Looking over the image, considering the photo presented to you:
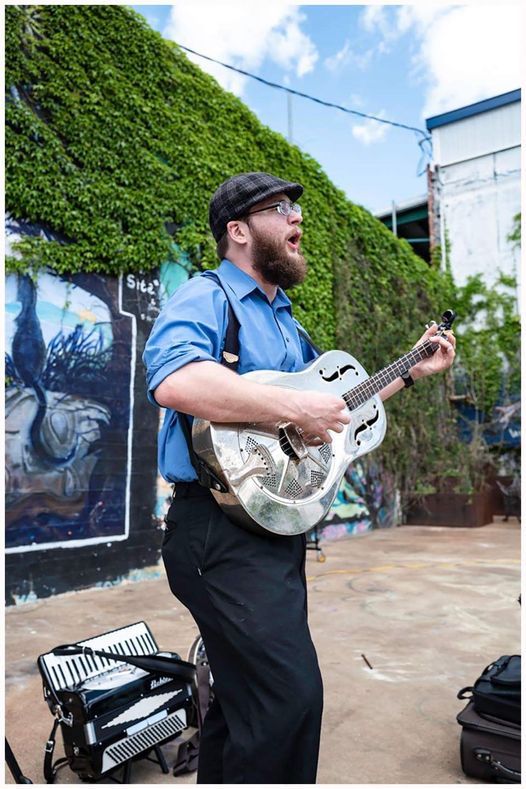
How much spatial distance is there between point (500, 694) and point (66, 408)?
461 centimetres

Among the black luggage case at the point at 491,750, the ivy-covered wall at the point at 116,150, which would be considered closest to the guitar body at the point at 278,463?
the black luggage case at the point at 491,750

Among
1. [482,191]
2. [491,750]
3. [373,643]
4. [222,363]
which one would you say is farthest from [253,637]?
[482,191]

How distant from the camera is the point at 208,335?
5.74 ft

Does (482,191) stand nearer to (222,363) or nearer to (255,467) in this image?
(222,363)

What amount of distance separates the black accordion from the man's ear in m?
1.77

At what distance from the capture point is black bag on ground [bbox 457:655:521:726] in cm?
253

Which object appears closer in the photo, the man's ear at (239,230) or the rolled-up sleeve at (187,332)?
the rolled-up sleeve at (187,332)

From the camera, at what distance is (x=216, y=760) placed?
6.21ft

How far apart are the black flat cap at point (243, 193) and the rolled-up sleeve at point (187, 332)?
296 mm

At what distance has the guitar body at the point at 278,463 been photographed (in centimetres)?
169

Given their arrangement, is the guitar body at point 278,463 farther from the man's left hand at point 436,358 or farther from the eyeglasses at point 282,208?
the eyeglasses at point 282,208

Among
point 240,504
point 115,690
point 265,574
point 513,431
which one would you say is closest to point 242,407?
point 240,504

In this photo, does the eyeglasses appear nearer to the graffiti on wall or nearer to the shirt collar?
the shirt collar

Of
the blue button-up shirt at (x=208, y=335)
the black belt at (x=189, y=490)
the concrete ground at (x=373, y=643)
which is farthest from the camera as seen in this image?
the concrete ground at (x=373, y=643)
